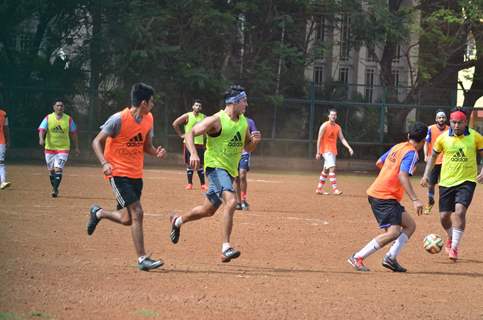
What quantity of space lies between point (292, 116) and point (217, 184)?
23.6m

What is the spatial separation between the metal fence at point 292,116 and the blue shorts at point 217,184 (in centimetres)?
2189

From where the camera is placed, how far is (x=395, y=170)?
10.7m

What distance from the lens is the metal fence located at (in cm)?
3272

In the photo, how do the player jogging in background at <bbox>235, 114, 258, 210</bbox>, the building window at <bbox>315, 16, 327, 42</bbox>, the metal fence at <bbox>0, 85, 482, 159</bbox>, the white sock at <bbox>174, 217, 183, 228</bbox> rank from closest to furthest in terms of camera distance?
the white sock at <bbox>174, 217, 183, 228</bbox> → the player jogging in background at <bbox>235, 114, 258, 210</bbox> → the metal fence at <bbox>0, 85, 482, 159</bbox> → the building window at <bbox>315, 16, 327, 42</bbox>

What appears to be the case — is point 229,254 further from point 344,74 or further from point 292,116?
point 344,74

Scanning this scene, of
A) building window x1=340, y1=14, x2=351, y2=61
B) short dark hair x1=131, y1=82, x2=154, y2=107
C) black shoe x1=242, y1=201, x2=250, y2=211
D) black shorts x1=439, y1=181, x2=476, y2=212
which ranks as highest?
building window x1=340, y1=14, x2=351, y2=61

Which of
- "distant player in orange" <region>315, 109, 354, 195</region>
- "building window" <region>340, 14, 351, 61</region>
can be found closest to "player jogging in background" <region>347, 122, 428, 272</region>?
"distant player in orange" <region>315, 109, 354, 195</region>

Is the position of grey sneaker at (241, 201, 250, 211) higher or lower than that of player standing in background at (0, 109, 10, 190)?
lower

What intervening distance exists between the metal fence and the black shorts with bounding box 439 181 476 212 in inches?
807

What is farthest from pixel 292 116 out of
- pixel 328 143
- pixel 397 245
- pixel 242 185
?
pixel 397 245

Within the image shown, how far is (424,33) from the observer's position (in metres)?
36.4

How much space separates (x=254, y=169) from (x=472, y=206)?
41.7ft

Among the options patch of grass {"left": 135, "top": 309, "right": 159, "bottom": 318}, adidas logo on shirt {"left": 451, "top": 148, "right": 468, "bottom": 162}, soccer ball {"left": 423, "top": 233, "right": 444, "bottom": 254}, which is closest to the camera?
patch of grass {"left": 135, "top": 309, "right": 159, "bottom": 318}

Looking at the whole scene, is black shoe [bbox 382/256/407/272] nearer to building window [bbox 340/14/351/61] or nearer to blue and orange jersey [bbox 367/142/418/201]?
blue and orange jersey [bbox 367/142/418/201]
